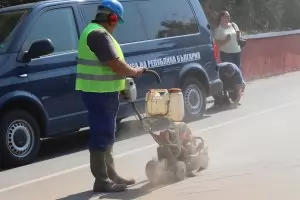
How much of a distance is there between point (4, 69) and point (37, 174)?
1.34 m

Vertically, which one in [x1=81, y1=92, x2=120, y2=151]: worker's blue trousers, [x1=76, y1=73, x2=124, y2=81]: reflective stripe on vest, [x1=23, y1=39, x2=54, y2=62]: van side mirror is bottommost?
[x1=81, y1=92, x2=120, y2=151]: worker's blue trousers

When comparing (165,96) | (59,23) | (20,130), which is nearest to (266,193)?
(165,96)

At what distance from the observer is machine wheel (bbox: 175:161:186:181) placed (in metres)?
6.71

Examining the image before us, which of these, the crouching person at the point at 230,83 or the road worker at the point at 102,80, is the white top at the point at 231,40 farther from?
the road worker at the point at 102,80

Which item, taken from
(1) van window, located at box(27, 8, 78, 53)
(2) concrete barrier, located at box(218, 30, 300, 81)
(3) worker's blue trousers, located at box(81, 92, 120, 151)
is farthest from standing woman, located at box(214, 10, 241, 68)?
(3) worker's blue trousers, located at box(81, 92, 120, 151)

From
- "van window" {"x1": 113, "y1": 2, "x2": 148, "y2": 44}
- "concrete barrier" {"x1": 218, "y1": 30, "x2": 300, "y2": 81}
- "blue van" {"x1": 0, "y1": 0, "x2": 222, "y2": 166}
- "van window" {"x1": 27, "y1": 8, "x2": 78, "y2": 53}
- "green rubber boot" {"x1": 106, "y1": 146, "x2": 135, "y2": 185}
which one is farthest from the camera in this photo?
"concrete barrier" {"x1": 218, "y1": 30, "x2": 300, "y2": 81}

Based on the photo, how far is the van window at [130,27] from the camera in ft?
31.8

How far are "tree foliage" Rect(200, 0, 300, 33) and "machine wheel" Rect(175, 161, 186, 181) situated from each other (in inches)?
681

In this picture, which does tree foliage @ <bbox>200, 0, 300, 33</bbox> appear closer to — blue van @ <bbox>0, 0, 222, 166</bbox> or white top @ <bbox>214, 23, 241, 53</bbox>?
white top @ <bbox>214, 23, 241, 53</bbox>

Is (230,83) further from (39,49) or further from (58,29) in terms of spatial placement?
(39,49)

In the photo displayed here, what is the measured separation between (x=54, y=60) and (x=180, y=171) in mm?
2743

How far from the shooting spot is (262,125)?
9992mm

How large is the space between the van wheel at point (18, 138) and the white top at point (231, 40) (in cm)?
606

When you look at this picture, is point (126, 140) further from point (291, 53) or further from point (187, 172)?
point (291, 53)
